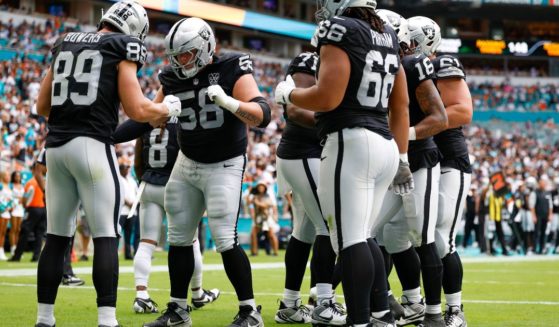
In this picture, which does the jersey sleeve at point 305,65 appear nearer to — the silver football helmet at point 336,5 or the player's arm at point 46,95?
the silver football helmet at point 336,5

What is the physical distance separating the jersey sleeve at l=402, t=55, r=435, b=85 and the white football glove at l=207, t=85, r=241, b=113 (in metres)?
1.20

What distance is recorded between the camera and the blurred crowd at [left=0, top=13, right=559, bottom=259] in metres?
20.0

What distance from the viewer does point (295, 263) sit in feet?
23.7

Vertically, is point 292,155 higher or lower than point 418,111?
lower

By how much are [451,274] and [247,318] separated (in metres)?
1.50

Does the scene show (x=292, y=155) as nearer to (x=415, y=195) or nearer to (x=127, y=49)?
(x=415, y=195)

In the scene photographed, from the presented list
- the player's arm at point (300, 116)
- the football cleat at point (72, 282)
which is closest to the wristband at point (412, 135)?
the player's arm at point (300, 116)

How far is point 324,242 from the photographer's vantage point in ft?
22.7

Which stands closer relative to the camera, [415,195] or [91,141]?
[91,141]

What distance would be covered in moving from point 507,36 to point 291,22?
39.3ft

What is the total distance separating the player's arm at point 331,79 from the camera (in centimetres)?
516

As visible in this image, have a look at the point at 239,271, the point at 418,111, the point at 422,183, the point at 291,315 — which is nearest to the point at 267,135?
the point at 291,315

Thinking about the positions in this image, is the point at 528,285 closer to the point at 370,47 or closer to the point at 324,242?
the point at 324,242

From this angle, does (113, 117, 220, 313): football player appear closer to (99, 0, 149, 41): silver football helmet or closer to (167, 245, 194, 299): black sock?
(167, 245, 194, 299): black sock
